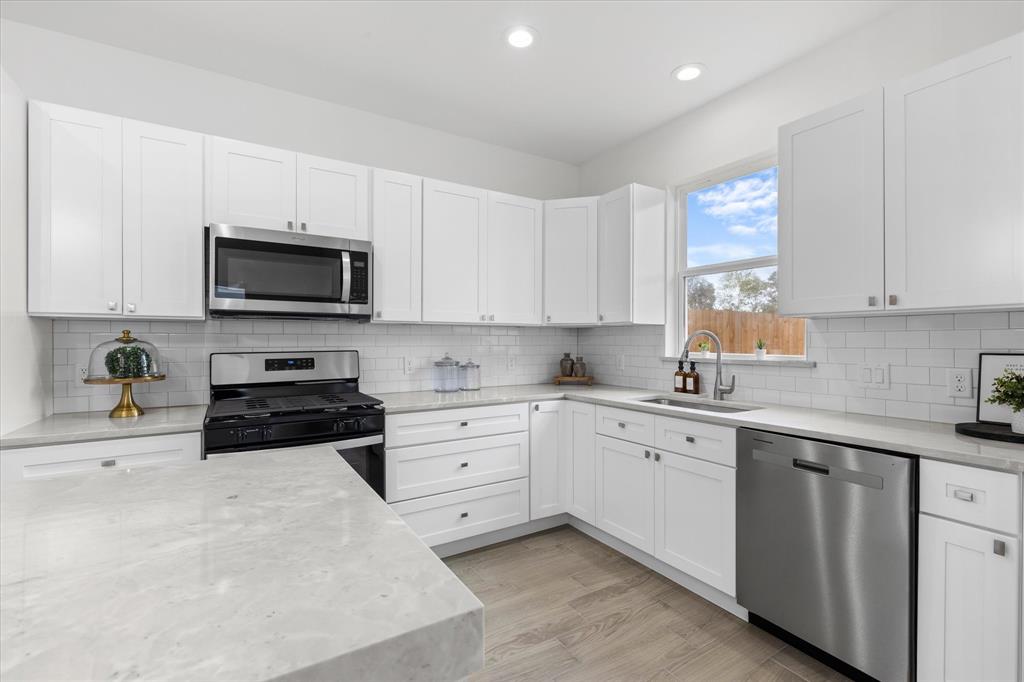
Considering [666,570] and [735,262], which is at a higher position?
[735,262]

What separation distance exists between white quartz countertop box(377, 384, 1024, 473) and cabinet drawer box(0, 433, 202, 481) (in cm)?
98

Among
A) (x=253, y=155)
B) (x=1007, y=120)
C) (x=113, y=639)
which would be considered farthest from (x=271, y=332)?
(x=1007, y=120)

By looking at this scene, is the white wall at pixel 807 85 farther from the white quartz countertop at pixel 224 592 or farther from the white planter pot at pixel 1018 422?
the white quartz countertop at pixel 224 592

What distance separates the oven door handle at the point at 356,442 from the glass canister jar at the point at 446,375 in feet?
2.91

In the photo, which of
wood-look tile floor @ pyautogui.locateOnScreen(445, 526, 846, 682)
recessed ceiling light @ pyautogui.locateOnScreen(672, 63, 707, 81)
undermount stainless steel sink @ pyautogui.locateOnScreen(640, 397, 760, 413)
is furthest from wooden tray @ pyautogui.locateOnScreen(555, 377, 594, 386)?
recessed ceiling light @ pyautogui.locateOnScreen(672, 63, 707, 81)

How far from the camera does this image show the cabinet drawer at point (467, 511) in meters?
2.79

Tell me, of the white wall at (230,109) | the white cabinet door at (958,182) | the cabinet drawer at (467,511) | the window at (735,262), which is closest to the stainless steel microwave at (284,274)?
the white wall at (230,109)

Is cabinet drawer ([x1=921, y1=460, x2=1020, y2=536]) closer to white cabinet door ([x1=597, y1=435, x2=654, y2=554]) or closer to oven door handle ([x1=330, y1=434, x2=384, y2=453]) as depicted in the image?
white cabinet door ([x1=597, y1=435, x2=654, y2=554])

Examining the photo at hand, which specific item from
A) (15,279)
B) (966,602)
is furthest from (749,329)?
(15,279)

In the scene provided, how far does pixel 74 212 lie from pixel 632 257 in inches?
118

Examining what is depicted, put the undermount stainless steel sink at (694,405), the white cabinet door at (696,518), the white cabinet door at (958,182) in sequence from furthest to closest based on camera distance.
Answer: the undermount stainless steel sink at (694,405) → the white cabinet door at (696,518) → the white cabinet door at (958,182)

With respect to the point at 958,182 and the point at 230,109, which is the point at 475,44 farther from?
the point at 958,182

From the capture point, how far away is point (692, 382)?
10.3 feet

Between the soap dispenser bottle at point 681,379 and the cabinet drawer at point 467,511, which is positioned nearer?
the cabinet drawer at point 467,511
